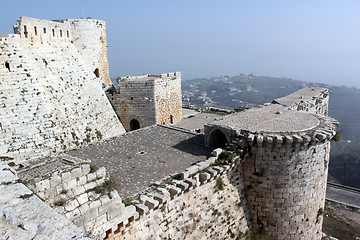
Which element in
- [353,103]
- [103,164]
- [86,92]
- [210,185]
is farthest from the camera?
[353,103]

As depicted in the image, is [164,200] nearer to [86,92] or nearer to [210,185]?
[210,185]

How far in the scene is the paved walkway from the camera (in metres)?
22.1

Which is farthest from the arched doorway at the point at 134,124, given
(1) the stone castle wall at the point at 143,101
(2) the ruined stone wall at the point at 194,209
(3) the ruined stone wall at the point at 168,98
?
(2) the ruined stone wall at the point at 194,209

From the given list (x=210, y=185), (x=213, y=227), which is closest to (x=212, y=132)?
(x=210, y=185)

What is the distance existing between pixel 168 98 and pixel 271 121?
310 inches

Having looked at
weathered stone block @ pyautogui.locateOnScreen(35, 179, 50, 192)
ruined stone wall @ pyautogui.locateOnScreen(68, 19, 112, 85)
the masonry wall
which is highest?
ruined stone wall @ pyautogui.locateOnScreen(68, 19, 112, 85)

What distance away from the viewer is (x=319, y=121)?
41.5 ft

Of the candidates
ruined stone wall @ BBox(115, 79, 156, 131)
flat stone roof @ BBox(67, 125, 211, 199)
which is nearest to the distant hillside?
ruined stone wall @ BBox(115, 79, 156, 131)

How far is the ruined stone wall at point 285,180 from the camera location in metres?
10.6

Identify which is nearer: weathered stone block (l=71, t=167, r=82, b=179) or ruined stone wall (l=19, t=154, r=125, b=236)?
ruined stone wall (l=19, t=154, r=125, b=236)

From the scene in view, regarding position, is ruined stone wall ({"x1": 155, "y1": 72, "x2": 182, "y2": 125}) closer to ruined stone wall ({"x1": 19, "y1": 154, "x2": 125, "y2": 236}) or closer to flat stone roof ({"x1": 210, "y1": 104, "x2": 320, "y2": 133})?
flat stone roof ({"x1": 210, "y1": 104, "x2": 320, "y2": 133})

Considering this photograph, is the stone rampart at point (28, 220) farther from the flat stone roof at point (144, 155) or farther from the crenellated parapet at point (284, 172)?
the crenellated parapet at point (284, 172)

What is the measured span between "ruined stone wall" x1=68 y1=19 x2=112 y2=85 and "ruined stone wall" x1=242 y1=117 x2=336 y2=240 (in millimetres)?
13491

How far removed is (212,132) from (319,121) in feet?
15.2
